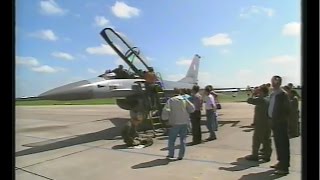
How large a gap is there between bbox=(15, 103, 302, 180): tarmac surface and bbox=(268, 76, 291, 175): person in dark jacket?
68 millimetres

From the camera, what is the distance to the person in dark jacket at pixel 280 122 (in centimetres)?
149

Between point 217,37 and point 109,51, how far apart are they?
598 millimetres

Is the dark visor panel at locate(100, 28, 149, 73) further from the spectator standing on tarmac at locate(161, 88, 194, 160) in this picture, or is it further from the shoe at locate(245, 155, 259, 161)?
the shoe at locate(245, 155, 259, 161)

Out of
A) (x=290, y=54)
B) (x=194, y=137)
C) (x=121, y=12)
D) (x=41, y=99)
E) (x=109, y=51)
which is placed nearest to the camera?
(x=290, y=54)

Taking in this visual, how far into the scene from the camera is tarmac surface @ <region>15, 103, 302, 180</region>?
162 centimetres

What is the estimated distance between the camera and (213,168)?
1.74 m

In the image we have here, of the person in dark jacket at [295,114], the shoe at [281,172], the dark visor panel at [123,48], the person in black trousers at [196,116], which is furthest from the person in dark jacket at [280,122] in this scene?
the dark visor panel at [123,48]

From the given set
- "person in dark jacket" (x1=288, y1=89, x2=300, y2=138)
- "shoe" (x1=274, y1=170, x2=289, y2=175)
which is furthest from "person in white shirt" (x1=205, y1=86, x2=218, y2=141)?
"person in dark jacket" (x1=288, y1=89, x2=300, y2=138)

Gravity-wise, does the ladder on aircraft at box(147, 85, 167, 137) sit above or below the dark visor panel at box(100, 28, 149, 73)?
below

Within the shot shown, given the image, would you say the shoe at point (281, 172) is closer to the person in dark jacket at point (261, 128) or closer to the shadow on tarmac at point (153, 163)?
the person in dark jacket at point (261, 128)

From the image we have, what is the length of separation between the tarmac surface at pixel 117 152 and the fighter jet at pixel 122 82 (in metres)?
0.14

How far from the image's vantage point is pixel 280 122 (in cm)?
162
